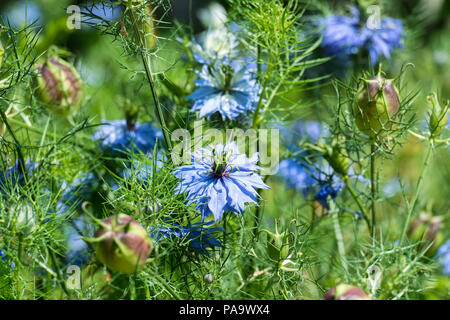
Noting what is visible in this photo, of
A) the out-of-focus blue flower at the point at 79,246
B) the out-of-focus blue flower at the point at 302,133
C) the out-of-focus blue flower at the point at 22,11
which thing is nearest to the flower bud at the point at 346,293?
the out-of-focus blue flower at the point at 79,246

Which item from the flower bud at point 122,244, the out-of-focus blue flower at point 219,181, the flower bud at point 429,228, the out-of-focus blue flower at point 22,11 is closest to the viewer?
the flower bud at point 122,244

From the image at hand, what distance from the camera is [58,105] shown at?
Answer: 0.77 m

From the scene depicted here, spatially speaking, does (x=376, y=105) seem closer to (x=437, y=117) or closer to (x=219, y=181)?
(x=437, y=117)

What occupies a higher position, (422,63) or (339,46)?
(422,63)

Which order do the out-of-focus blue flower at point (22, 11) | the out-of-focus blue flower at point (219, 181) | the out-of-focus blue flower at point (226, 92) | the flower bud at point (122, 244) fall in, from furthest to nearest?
the out-of-focus blue flower at point (22, 11) → the out-of-focus blue flower at point (226, 92) → the out-of-focus blue flower at point (219, 181) → the flower bud at point (122, 244)

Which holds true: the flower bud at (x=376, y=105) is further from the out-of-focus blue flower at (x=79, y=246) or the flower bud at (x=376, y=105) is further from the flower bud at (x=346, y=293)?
the out-of-focus blue flower at (x=79, y=246)

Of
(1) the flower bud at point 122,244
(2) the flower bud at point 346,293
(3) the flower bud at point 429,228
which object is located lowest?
(2) the flower bud at point 346,293

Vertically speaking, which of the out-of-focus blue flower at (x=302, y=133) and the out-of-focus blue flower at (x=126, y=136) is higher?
the out-of-focus blue flower at (x=302, y=133)

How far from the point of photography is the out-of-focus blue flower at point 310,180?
79 centimetres

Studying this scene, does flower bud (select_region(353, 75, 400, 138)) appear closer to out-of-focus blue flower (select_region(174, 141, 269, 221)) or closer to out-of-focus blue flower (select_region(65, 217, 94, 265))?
out-of-focus blue flower (select_region(174, 141, 269, 221))

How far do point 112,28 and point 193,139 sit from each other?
0.50 feet

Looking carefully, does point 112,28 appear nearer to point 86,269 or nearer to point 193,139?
point 193,139

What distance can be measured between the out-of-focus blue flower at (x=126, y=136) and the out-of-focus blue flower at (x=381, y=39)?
0.43 meters
